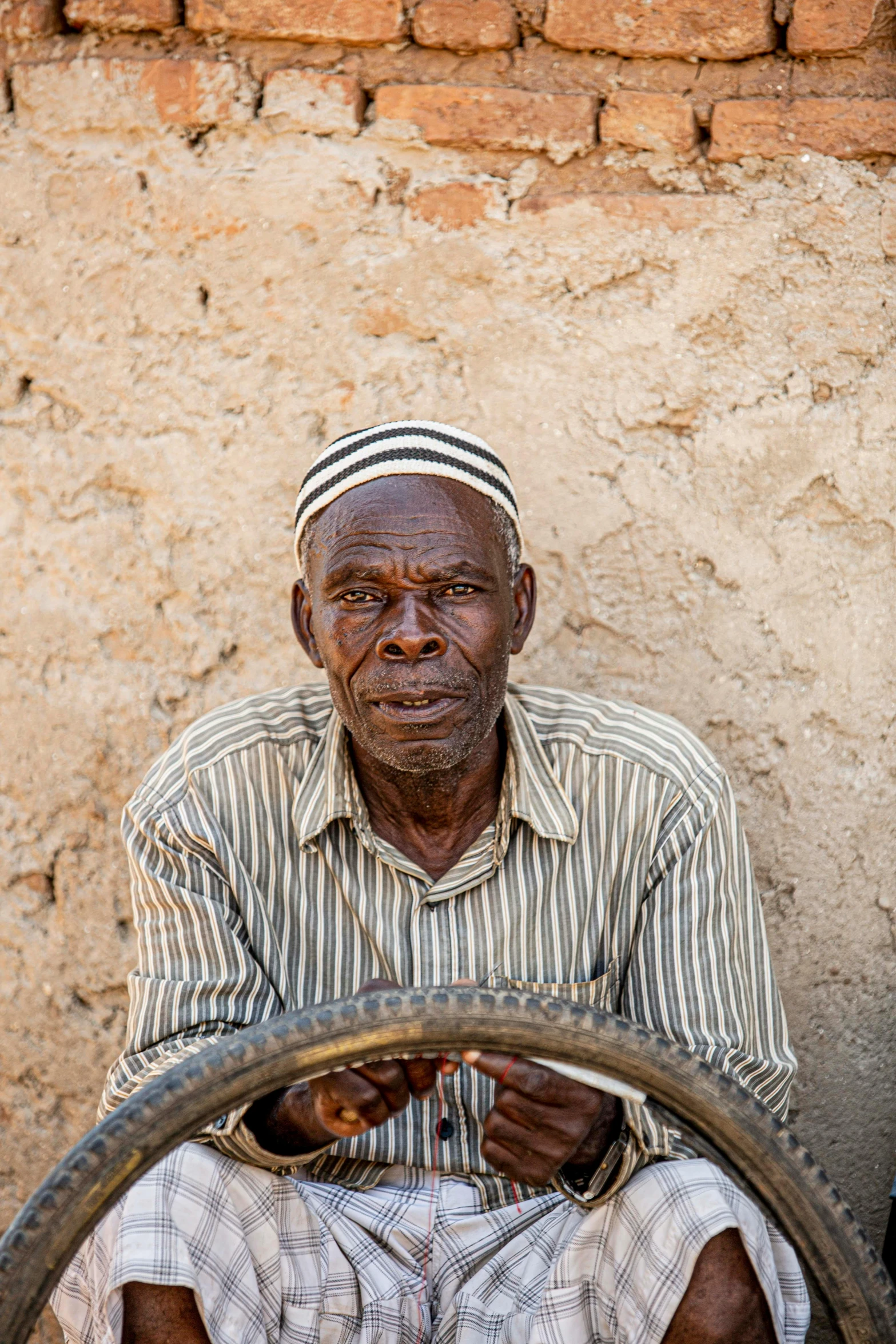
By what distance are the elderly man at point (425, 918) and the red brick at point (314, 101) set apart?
1.95 ft

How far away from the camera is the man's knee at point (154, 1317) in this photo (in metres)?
1.48

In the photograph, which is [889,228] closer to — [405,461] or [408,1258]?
[405,461]

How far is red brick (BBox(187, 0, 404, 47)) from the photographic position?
6.78 feet

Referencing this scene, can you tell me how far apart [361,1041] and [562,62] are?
1582mm

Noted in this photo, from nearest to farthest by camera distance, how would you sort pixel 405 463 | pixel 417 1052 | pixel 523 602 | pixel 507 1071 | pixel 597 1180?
pixel 417 1052, pixel 507 1071, pixel 597 1180, pixel 405 463, pixel 523 602

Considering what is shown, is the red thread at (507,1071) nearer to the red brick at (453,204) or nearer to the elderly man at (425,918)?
the elderly man at (425,918)

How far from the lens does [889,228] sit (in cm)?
207

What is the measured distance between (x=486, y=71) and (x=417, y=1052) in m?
1.56

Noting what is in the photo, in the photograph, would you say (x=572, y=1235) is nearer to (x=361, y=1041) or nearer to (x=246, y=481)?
(x=361, y=1041)

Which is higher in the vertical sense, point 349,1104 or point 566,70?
point 566,70

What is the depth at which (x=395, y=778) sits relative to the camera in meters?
1.90

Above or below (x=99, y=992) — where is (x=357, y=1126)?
below

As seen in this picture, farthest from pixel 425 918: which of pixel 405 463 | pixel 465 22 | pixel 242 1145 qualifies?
pixel 465 22

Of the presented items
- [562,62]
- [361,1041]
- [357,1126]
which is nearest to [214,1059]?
[361,1041]
